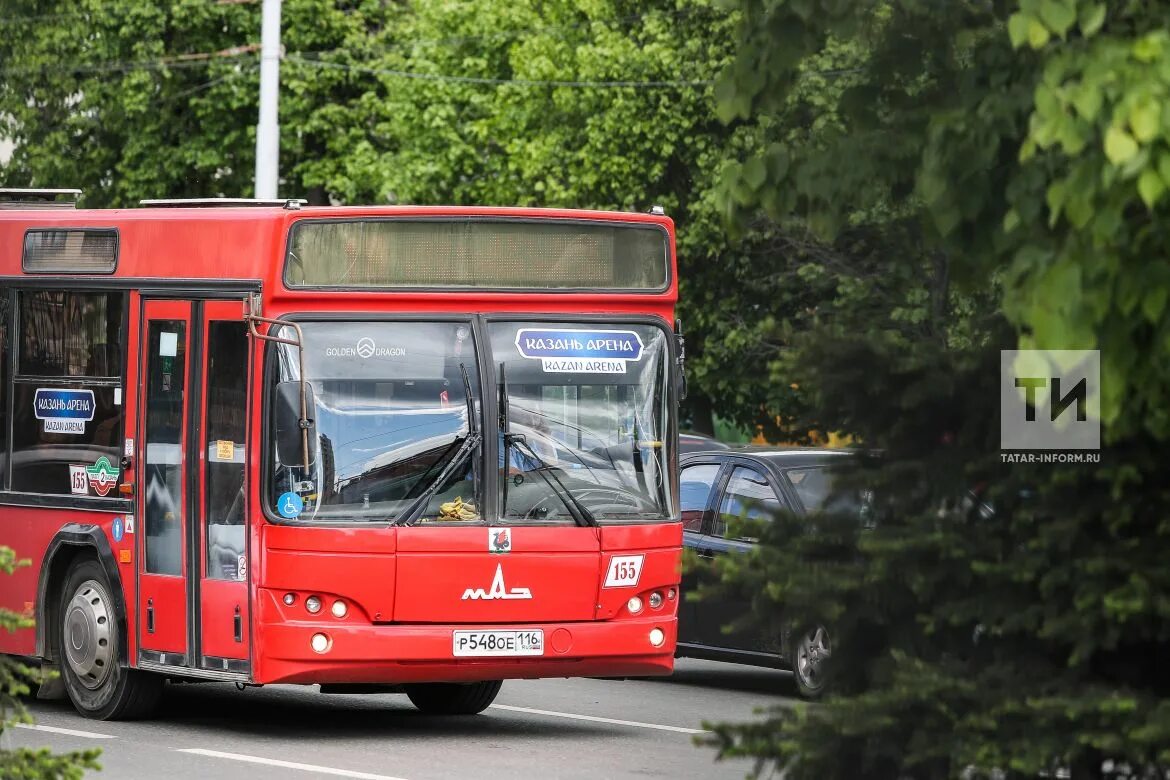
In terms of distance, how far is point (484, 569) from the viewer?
11.0m

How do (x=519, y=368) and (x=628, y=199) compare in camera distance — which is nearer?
(x=519, y=368)

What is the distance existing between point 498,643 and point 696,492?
4262 millimetres

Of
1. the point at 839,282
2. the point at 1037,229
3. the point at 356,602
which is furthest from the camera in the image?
the point at 839,282

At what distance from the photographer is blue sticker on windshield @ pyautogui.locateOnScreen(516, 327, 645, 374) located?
1134cm

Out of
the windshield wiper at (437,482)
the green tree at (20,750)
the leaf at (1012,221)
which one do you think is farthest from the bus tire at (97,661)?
the leaf at (1012,221)

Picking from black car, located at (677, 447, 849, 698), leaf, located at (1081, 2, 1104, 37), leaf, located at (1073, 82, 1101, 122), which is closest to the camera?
leaf, located at (1073, 82, 1101, 122)

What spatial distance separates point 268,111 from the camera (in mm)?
26859

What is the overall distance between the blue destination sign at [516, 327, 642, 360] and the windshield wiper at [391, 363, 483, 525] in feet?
1.35

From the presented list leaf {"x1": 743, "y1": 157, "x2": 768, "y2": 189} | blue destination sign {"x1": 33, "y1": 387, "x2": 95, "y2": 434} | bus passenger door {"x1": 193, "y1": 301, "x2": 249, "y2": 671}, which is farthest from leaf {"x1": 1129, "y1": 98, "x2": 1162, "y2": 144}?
blue destination sign {"x1": 33, "y1": 387, "x2": 95, "y2": 434}

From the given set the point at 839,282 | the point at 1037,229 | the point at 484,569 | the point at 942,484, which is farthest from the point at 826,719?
the point at 839,282

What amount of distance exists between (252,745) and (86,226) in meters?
3.33

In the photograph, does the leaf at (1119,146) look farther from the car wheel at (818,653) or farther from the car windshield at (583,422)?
the car windshield at (583,422)

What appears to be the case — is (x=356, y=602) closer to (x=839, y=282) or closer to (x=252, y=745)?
(x=252, y=745)

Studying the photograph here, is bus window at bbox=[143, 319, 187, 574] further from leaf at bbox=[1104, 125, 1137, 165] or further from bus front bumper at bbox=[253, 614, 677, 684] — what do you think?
leaf at bbox=[1104, 125, 1137, 165]
